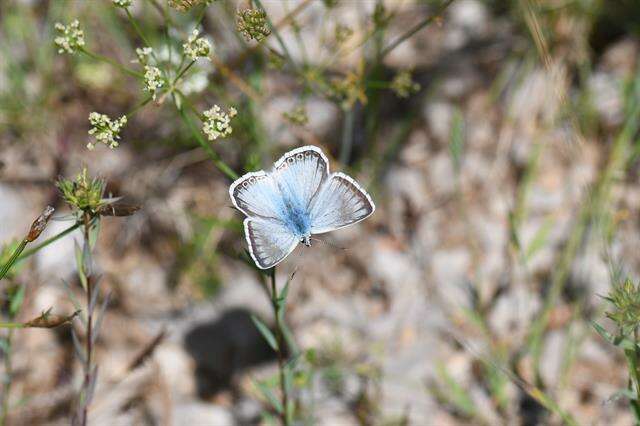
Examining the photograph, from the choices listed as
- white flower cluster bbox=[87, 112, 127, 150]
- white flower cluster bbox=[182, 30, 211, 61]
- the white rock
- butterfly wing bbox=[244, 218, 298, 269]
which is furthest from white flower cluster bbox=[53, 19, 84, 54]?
the white rock

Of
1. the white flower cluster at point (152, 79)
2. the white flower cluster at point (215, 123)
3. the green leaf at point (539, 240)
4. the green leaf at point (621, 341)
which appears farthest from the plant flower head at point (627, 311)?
the white flower cluster at point (152, 79)

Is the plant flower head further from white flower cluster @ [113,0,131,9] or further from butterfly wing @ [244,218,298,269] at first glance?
white flower cluster @ [113,0,131,9]

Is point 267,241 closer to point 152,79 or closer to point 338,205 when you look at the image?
point 338,205

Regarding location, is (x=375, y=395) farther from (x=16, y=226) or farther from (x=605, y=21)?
(x=605, y=21)

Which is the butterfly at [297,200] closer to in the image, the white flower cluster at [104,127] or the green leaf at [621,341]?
the white flower cluster at [104,127]

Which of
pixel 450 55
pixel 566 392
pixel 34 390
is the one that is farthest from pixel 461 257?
pixel 34 390

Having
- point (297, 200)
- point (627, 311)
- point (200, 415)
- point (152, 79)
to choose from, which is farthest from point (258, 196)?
point (200, 415)
